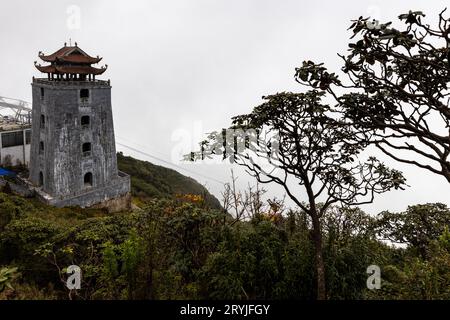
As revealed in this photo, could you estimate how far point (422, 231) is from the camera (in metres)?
17.4

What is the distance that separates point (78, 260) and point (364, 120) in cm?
930

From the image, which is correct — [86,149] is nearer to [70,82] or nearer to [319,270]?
[70,82]

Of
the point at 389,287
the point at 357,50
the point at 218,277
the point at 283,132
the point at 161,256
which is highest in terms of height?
the point at 357,50

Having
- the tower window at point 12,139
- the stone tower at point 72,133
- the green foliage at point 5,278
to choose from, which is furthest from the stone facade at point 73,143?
the green foliage at point 5,278

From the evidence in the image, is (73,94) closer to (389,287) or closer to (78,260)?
(78,260)

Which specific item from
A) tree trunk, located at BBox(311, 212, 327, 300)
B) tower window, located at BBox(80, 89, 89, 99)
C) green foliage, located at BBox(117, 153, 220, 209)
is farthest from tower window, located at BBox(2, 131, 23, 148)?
tree trunk, located at BBox(311, 212, 327, 300)

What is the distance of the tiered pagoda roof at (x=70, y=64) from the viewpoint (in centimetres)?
2889

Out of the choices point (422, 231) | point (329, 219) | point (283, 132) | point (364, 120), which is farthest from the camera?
point (422, 231)

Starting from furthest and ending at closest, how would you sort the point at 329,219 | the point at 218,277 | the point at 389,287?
the point at 329,219
the point at 389,287
the point at 218,277

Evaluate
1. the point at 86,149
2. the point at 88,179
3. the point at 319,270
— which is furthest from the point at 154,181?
the point at 319,270

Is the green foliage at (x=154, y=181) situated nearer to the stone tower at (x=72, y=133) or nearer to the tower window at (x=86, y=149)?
the stone tower at (x=72, y=133)

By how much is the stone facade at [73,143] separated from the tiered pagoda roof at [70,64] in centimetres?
95

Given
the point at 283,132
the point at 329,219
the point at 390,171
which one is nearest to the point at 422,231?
the point at 329,219

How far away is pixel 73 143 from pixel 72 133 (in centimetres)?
82
